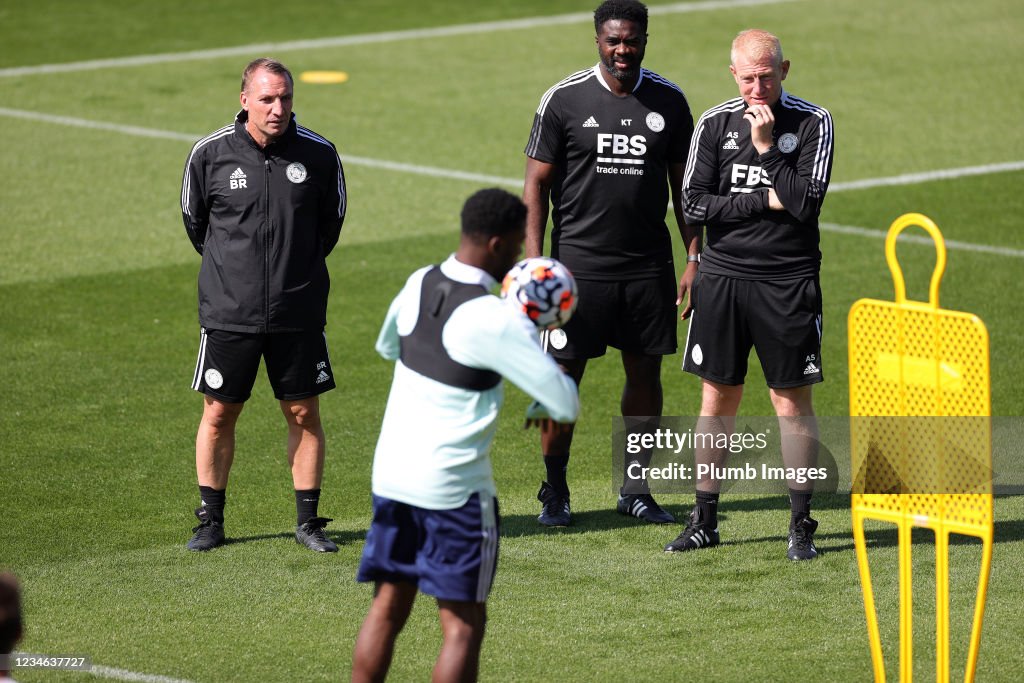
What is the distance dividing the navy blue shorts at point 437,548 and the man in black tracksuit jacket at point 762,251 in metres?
2.55

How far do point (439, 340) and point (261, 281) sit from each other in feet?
8.48

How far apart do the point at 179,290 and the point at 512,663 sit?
7235 mm

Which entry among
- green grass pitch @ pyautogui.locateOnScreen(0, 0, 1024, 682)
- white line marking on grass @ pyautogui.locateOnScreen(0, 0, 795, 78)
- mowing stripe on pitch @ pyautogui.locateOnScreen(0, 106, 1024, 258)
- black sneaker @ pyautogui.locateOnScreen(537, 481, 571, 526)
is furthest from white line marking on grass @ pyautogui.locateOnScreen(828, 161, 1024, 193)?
black sneaker @ pyautogui.locateOnScreen(537, 481, 571, 526)

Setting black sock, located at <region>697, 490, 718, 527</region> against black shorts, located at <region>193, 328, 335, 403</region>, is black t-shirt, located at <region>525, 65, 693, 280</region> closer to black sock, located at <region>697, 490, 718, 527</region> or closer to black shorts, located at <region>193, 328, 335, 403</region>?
black sock, located at <region>697, 490, 718, 527</region>

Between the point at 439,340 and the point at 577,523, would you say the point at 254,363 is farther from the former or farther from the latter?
the point at 439,340

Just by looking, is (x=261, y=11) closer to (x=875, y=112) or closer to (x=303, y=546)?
(x=875, y=112)

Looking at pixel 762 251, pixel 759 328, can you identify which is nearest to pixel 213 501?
pixel 759 328

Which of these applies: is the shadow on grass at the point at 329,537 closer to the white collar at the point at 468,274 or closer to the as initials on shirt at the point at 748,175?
the as initials on shirt at the point at 748,175

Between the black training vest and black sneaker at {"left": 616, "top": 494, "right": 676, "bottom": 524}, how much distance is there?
308 centimetres

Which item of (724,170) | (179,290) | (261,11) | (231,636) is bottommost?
(231,636)

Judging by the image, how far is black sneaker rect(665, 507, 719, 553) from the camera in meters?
7.76

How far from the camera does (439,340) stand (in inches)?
208

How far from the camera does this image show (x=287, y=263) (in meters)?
7.68

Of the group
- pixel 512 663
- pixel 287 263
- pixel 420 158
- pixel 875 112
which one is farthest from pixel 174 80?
pixel 512 663
